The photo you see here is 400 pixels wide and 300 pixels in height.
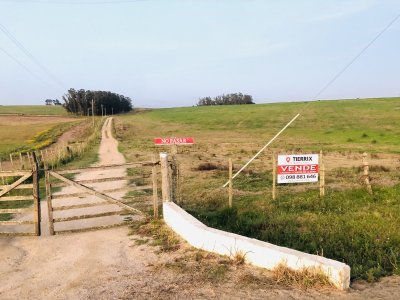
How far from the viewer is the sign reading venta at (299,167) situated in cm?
1280

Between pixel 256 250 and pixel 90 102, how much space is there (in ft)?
444

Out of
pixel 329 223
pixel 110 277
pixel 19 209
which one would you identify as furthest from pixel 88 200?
pixel 329 223

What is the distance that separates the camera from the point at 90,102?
137 metres

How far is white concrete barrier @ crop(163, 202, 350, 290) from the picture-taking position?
624 cm

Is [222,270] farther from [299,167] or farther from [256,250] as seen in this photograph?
[299,167]

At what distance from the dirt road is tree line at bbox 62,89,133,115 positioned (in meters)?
127

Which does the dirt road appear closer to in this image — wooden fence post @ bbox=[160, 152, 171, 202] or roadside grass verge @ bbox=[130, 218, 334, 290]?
roadside grass verge @ bbox=[130, 218, 334, 290]

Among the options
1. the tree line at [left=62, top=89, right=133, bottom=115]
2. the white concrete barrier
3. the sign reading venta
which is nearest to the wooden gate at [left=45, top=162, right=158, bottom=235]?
the white concrete barrier

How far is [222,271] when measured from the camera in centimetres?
714

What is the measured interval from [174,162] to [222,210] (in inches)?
76.8

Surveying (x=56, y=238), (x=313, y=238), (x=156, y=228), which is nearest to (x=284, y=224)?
(x=313, y=238)

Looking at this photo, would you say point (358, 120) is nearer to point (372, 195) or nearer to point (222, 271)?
point (372, 195)

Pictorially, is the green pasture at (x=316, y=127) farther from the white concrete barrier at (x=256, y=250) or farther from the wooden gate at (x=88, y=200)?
the white concrete barrier at (x=256, y=250)

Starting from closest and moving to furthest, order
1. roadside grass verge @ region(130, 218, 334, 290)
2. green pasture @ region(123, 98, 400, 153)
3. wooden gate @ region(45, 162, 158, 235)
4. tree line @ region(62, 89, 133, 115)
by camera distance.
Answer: roadside grass verge @ region(130, 218, 334, 290)
wooden gate @ region(45, 162, 158, 235)
green pasture @ region(123, 98, 400, 153)
tree line @ region(62, 89, 133, 115)
